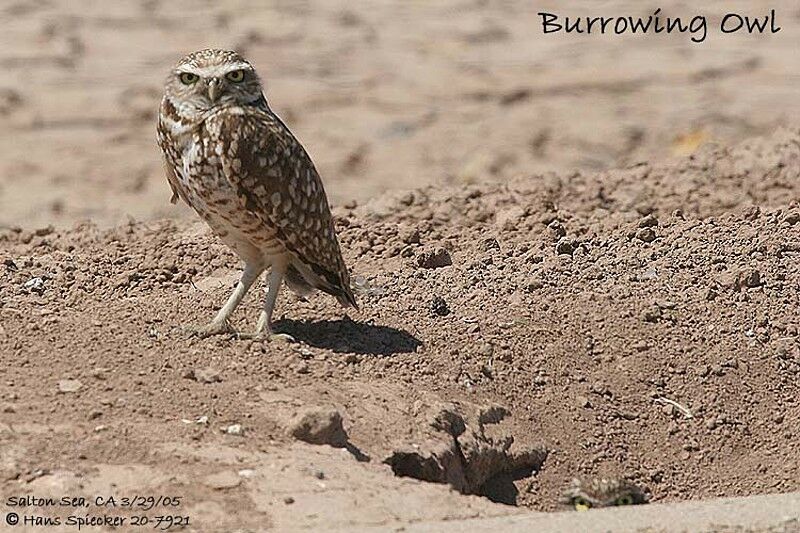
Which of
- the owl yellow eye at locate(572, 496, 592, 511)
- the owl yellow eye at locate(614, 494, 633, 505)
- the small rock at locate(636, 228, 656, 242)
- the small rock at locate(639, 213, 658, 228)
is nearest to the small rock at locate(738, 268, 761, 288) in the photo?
the small rock at locate(636, 228, 656, 242)

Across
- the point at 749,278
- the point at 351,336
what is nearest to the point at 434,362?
the point at 351,336

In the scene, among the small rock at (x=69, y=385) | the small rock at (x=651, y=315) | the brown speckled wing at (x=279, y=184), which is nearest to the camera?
the small rock at (x=69, y=385)

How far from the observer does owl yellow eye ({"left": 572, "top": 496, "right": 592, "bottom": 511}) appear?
20.3 feet

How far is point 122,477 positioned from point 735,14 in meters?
10.7

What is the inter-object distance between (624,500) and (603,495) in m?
0.08

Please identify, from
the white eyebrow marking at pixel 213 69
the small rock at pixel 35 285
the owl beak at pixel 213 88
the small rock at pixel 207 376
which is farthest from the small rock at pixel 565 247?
the small rock at pixel 35 285

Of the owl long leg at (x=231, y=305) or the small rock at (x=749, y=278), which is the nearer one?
the owl long leg at (x=231, y=305)

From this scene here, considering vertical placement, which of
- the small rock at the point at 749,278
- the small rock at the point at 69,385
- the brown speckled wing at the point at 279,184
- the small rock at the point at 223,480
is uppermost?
the brown speckled wing at the point at 279,184

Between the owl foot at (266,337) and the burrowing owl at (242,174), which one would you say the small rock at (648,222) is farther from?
the owl foot at (266,337)

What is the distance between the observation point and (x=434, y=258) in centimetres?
789

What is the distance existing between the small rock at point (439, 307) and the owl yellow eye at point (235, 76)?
1.35 metres

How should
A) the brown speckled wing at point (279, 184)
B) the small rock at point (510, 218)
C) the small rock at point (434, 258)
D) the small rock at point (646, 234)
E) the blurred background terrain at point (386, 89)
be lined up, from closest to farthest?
the brown speckled wing at point (279, 184) → the small rock at point (434, 258) → the small rock at point (646, 234) → the small rock at point (510, 218) → the blurred background terrain at point (386, 89)

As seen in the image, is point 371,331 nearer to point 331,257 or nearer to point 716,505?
point 331,257

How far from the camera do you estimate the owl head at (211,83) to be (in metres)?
6.75
